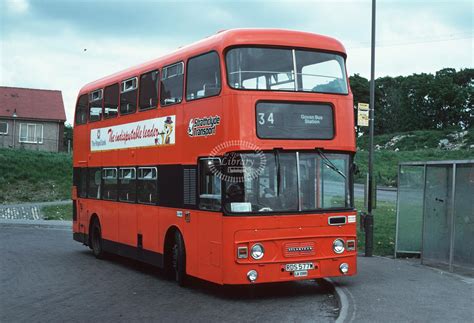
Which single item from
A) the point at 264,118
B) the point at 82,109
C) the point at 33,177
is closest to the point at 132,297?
the point at 264,118

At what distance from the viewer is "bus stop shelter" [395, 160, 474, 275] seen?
43.4 ft

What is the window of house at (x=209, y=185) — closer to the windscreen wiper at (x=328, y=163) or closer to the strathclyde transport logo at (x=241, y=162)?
the strathclyde transport logo at (x=241, y=162)

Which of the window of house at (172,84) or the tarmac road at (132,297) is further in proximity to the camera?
the window of house at (172,84)

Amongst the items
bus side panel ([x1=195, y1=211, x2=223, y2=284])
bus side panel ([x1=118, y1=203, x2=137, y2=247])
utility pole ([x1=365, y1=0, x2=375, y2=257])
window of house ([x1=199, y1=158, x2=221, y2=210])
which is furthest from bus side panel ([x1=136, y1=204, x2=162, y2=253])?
utility pole ([x1=365, y1=0, x2=375, y2=257])

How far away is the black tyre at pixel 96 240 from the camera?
17.2 meters

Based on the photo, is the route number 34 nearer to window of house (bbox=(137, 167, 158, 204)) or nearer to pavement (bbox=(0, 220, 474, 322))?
pavement (bbox=(0, 220, 474, 322))

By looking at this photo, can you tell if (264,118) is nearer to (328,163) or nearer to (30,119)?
(328,163)

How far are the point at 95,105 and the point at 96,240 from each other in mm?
3507

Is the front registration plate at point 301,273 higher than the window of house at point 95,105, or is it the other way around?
the window of house at point 95,105

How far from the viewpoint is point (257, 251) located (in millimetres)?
10688

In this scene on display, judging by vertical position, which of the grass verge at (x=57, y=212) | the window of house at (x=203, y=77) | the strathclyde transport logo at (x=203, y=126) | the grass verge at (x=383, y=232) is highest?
the window of house at (x=203, y=77)

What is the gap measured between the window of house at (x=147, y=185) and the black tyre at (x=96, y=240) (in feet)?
10.4

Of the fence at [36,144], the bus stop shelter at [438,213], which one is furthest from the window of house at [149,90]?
the fence at [36,144]

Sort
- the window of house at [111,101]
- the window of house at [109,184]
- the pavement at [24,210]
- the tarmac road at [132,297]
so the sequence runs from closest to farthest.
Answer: the tarmac road at [132,297] < the window of house at [111,101] < the window of house at [109,184] < the pavement at [24,210]
